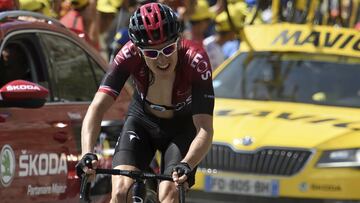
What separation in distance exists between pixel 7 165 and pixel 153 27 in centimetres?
143

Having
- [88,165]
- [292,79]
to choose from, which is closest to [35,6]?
[292,79]

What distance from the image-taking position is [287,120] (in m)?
10.7

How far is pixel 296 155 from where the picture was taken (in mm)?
10203

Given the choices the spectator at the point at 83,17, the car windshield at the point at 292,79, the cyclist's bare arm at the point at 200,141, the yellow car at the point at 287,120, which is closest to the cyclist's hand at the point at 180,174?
the cyclist's bare arm at the point at 200,141

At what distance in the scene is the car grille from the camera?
33.4ft

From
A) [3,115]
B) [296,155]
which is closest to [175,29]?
[3,115]

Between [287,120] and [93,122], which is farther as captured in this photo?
[287,120]

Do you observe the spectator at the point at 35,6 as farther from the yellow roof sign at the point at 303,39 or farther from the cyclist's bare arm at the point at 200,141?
the cyclist's bare arm at the point at 200,141

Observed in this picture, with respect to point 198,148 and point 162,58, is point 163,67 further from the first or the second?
point 198,148

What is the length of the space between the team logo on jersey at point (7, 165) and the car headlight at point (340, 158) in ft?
10.8

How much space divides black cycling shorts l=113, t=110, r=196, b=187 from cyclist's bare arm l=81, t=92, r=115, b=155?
412mm

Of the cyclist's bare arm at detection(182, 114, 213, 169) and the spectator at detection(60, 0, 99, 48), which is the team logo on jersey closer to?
the cyclist's bare arm at detection(182, 114, 213, 169)

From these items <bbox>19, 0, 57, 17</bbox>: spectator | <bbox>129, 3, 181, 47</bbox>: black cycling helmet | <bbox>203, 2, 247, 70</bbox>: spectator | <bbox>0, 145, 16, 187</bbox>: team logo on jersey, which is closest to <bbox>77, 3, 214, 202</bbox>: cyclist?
<bbox>129, 3, 181, 47</bbox>: black cycling helmet

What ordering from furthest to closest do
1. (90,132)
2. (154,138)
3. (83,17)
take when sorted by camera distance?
(83,17), (154,138), (90,132)
